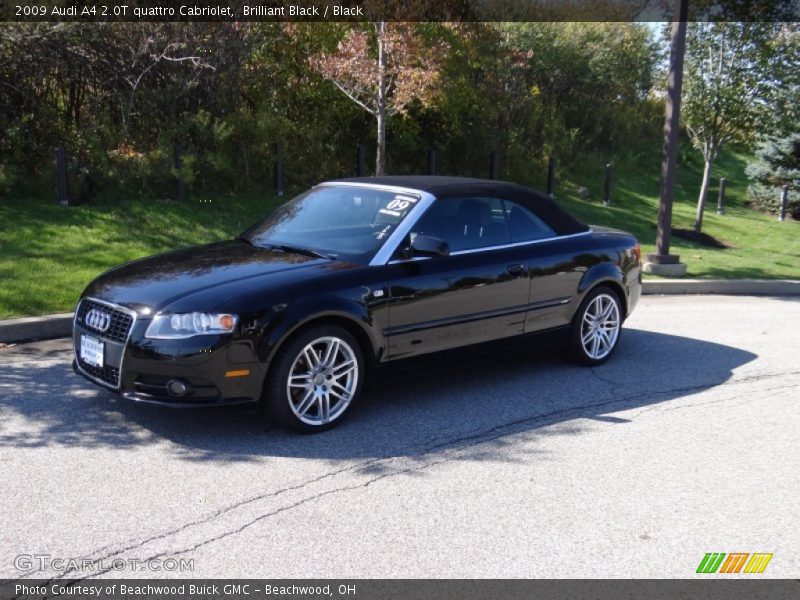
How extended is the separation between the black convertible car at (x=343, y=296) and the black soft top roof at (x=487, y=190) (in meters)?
0.02

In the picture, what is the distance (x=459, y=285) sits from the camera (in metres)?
6.36

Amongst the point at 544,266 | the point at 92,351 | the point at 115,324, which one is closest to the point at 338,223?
the point at 544,266

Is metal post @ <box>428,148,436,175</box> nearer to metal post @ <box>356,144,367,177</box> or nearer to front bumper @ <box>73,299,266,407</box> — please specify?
metal post @ <box>356,144,367,177</box>

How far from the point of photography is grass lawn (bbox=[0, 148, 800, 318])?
30.3ft

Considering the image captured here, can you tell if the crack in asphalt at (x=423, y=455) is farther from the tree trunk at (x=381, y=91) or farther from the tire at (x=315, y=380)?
the tree trunk at (x=381, y=91)

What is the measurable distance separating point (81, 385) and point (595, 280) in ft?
13.9

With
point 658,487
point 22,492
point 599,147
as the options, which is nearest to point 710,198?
point 599,147

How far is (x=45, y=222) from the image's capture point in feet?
38.6

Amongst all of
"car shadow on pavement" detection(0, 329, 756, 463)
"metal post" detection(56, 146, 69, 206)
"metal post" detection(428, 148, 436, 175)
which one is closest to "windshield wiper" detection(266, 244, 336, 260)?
"car shadow on pavement" detection(0, 329, 756, 463)

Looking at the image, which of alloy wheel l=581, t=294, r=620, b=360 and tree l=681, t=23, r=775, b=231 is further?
tree l=681, t=23, r=775, b=231

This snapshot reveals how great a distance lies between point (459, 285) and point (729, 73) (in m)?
11.6

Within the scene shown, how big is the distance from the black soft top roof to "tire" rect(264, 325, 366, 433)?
1.53m

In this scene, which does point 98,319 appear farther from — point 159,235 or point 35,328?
point 159,235

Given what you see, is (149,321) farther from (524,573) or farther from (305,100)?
(305,100)
